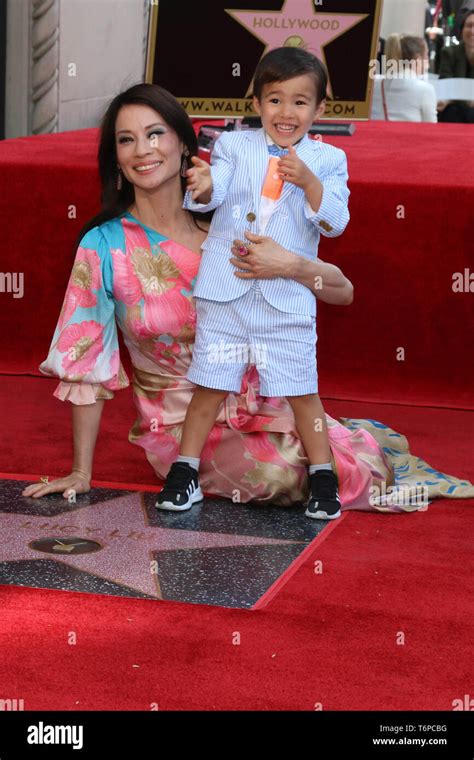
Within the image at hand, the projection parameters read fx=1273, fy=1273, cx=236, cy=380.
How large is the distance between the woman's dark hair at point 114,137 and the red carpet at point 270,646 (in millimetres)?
A: 883

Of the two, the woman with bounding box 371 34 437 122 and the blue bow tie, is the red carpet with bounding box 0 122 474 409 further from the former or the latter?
the woman with bounding box 371 34 437 122

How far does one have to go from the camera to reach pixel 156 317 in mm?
2705

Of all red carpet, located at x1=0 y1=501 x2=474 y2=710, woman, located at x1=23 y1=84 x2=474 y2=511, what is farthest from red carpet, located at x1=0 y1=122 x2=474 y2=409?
red carpet, located at x1=0 y1=501 x2=474 y2=710

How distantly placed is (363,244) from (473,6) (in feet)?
16.8

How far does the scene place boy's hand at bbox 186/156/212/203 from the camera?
8.25ft

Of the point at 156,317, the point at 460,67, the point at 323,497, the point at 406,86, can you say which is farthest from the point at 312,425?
the point at 460,67

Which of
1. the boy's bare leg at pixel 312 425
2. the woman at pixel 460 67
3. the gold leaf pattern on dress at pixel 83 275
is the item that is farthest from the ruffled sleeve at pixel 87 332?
the woman at pixel 460 67

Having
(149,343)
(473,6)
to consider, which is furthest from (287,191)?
(473,6)

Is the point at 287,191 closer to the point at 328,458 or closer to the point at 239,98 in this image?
the point at 328,458

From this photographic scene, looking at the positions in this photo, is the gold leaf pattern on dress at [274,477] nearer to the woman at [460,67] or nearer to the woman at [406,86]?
the woman at [406,86]

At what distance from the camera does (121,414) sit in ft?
11.2

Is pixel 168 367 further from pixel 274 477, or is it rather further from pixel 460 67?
Answer: pixel 460 67

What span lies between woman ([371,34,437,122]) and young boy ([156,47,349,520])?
3.49 meters

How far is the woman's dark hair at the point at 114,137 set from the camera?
2639mm
